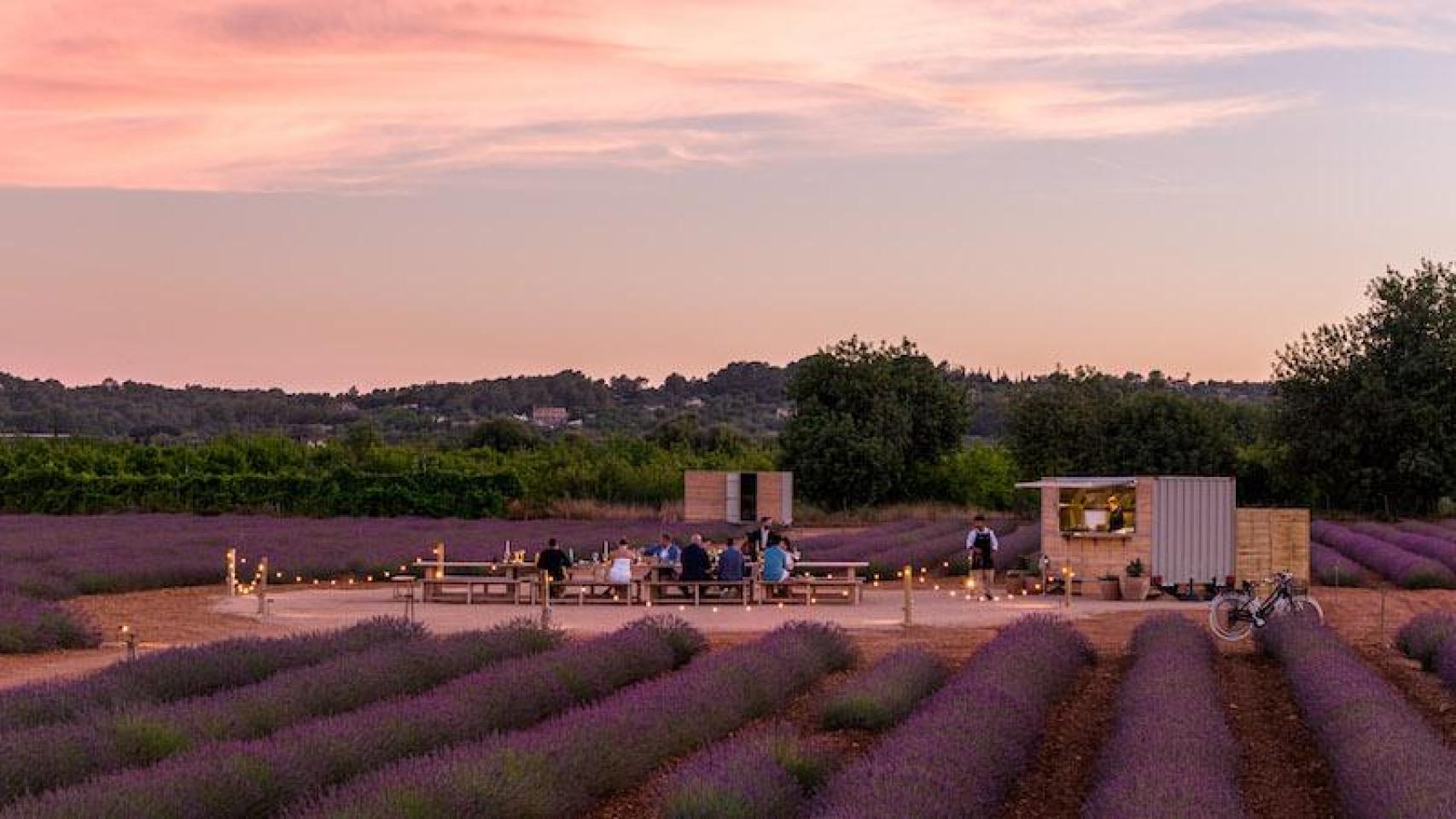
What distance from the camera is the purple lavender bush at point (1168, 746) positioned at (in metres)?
9.66

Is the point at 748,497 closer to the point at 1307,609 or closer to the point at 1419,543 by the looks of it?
the point at 1419,543

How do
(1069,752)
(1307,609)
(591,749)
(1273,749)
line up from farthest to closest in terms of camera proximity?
(1307,609)
(1273,749)
(1069,752)
(591,749)

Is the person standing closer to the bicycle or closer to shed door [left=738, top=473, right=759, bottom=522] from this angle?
the bicycle

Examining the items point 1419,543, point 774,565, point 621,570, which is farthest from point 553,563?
point 1419,543

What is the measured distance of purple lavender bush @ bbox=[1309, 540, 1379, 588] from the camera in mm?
30250

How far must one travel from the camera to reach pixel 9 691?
13359mm

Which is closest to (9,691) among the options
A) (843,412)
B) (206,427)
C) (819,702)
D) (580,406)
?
(819,702)

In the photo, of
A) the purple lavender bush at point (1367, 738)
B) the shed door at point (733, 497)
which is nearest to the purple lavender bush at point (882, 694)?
the purple lavender bush at point (1367, 738)

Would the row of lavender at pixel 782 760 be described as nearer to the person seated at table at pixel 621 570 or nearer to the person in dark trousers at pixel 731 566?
the person seated at table at pixel 621 570

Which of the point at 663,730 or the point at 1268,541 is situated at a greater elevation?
the point at 1268,541

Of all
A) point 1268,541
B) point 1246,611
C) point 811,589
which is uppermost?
point 1268,541

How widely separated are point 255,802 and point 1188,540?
18729 mm

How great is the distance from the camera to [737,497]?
4584 centimetres

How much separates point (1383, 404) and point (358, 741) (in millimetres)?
47111
